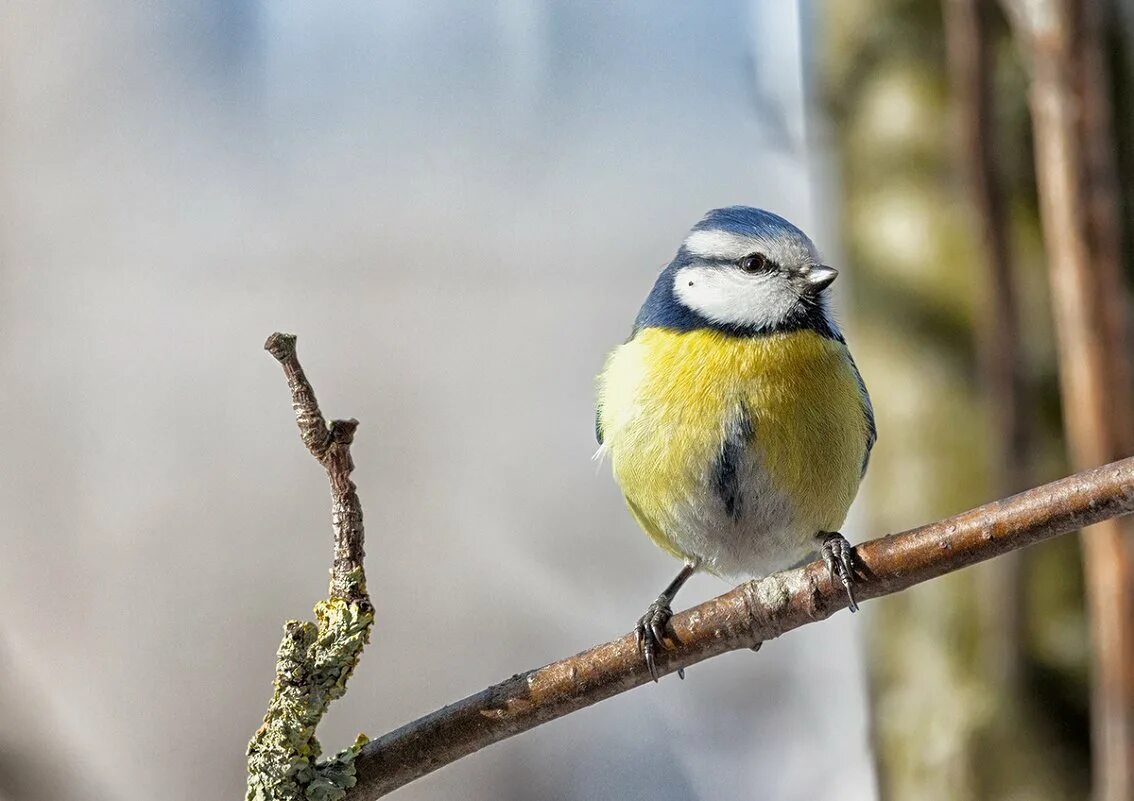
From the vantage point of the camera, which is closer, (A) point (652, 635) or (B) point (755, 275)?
(A) point (652, 635)

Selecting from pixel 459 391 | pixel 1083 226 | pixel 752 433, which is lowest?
pixel 1083 226

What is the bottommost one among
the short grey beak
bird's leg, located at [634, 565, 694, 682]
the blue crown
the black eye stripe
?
bird's leg, located at [634, 565, 694, 682]

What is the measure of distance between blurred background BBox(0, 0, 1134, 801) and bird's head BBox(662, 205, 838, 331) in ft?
1.68

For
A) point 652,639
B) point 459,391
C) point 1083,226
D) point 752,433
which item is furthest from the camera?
point 459,391

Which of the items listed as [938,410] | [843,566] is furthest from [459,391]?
[843,566]

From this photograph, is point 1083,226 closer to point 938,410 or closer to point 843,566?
point 843,566

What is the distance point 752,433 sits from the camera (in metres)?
1.40

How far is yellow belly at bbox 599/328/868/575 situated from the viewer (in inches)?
55.4

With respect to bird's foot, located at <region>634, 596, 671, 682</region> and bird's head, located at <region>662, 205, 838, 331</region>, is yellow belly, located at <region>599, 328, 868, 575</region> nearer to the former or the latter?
bird's head, located at <region>662, 205, 838, 331</region>

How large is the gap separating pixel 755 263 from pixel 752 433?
261mm

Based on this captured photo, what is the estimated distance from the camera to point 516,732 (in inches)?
43.4

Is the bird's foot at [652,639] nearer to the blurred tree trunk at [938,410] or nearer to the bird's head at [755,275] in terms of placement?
the bird's head at [755,275]

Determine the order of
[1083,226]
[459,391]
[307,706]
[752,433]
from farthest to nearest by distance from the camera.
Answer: [459,391]
[752,433]
[307,706]
[1083,226]

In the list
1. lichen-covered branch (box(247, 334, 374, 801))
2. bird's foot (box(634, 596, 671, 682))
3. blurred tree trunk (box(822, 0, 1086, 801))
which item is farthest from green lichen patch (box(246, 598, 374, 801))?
blurred tree trunk (box(822, 0, 1086, 801))
